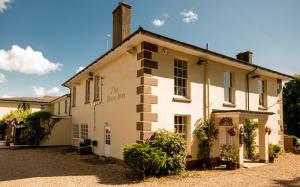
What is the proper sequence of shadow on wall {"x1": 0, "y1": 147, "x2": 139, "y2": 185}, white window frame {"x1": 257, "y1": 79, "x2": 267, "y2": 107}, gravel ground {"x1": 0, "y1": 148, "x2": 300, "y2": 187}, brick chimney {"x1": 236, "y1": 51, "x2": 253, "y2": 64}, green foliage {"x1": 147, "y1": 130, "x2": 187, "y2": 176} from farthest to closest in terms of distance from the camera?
brick chimney {"x1": 236, "y1": 51, "x2": 253, "y2": 64}
white window frame {"x1": 257, "y1": 79, "x2": 267, "y2": 107}
green foliage {"x1": 147, "y1": 130, "x2": 187, "y2": 176}
shadow on wall {"x1": 0, "y1": 147, "x2": 139, "y2": 185}
gravel ground {"x1": 0, "y1": 148, "x2": 300, "y2": 187}

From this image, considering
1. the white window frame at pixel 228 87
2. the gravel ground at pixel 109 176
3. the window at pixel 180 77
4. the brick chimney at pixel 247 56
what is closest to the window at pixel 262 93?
the brick chimney at pixel 247 56

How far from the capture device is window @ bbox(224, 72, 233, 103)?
46.9 feet

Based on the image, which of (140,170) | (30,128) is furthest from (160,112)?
(30,128)

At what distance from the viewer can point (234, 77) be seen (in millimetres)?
14570

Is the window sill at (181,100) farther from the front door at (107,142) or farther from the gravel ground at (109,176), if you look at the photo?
the front door at (107,142)

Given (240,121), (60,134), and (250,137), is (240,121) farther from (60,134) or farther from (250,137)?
(60,134)

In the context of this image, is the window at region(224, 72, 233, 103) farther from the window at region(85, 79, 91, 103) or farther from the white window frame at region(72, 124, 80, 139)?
the white window frame at region(72, 124, 80, 139)

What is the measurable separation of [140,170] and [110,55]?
20.7 ft

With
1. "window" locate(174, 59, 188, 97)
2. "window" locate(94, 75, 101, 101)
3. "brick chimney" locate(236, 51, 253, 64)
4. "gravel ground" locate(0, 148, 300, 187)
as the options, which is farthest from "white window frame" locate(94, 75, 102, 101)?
"brick chimney" locate(236, 51, 253, 64)

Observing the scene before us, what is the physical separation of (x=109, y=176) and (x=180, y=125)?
4.18m

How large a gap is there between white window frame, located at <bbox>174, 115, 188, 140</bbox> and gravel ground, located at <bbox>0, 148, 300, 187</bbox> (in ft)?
6.40

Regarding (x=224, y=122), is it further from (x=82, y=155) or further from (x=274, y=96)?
(x=82, y=155)

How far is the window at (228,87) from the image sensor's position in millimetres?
14296

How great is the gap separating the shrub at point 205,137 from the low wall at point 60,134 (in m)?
12.9
